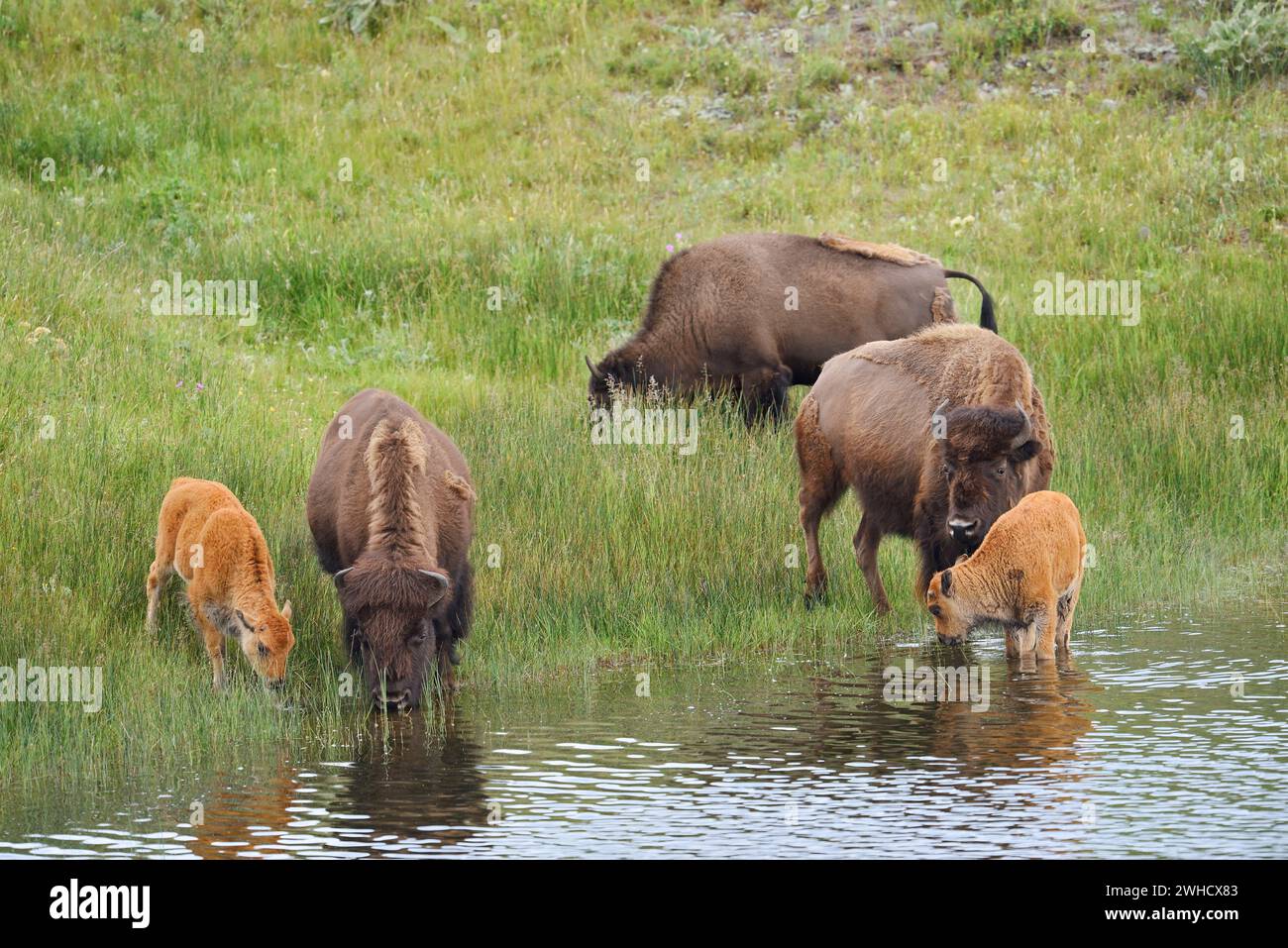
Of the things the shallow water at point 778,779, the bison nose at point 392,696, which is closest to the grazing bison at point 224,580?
the bison nose at point 392,696

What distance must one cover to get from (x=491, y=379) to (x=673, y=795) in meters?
10.2

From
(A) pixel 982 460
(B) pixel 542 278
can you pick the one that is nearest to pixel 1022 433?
(A) pixel 982 460

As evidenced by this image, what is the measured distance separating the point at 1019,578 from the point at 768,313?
628 cm

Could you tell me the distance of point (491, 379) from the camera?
1727 centimetres

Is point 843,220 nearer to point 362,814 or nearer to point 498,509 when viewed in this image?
point 498,509

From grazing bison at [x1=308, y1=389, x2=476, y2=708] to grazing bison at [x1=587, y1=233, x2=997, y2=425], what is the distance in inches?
197

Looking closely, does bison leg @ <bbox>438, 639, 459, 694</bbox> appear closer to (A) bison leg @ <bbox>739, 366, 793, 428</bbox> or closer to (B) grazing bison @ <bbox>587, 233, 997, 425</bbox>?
(B) grazing bison @ <bbox>587, 233, 997, 425</bbox>

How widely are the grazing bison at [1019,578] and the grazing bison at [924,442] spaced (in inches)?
14.2

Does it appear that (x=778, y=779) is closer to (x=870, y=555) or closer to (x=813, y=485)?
(x=870, y=555)

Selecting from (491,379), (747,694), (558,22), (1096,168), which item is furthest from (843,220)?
(747,694)

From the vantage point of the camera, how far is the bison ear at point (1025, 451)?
10.3 m

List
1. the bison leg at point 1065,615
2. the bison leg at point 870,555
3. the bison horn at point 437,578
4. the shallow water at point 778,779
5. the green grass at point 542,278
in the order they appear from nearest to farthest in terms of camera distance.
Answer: the shallow water at point 778,779 → the bison horn at point 437,578 → the bison leg at point 1065,615 → the green grass at point 542,278 → the bison leg at point 870,555

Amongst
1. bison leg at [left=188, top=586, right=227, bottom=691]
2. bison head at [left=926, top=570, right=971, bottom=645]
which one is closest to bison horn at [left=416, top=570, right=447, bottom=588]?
bison leg at [left=188, top=586, right=227, bottom=691]

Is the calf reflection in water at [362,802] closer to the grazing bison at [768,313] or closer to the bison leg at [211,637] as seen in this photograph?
the bison leg at [211,637]
